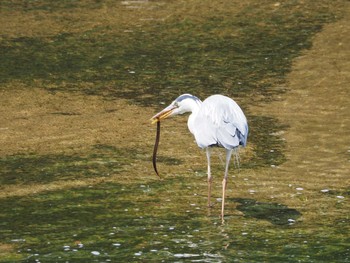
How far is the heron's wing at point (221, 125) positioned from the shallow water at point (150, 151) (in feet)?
2.14

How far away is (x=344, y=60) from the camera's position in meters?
14.0

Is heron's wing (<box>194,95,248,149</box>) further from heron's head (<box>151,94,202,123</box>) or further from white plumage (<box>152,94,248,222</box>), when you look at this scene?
heron's head (<box>151,94,202,123</box>)

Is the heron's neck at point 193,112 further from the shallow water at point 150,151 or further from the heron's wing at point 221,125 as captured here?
the shallow water at point 150,151

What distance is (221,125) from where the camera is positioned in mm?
8758

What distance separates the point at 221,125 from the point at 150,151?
6.31ft

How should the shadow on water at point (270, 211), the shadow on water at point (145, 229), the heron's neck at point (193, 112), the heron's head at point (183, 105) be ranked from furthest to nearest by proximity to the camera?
the heron's head at point (183, 105) < the heron's neck at point (193, 112) < the shadow on water at point (270, 211) < the shadow on water at point (145, 229)

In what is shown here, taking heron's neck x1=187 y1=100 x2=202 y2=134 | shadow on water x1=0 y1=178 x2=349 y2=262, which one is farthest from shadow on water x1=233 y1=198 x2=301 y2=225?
heron's neck x1=187 y1=100 x2=202 y2=134

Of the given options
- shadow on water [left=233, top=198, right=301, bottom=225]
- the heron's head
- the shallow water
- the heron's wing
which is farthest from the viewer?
the heron's head

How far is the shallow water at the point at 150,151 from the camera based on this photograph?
26.2ft

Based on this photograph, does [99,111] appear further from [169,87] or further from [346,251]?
[346,251]

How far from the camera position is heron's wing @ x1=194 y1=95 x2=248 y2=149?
8.66m

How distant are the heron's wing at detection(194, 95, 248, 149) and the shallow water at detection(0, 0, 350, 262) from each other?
2.14 feet

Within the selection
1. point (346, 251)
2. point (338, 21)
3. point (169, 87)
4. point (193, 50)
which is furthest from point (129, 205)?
point (338, 21)

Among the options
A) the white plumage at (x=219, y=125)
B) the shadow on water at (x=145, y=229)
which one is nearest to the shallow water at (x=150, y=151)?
the shadow on water at (x=145, y=229)
